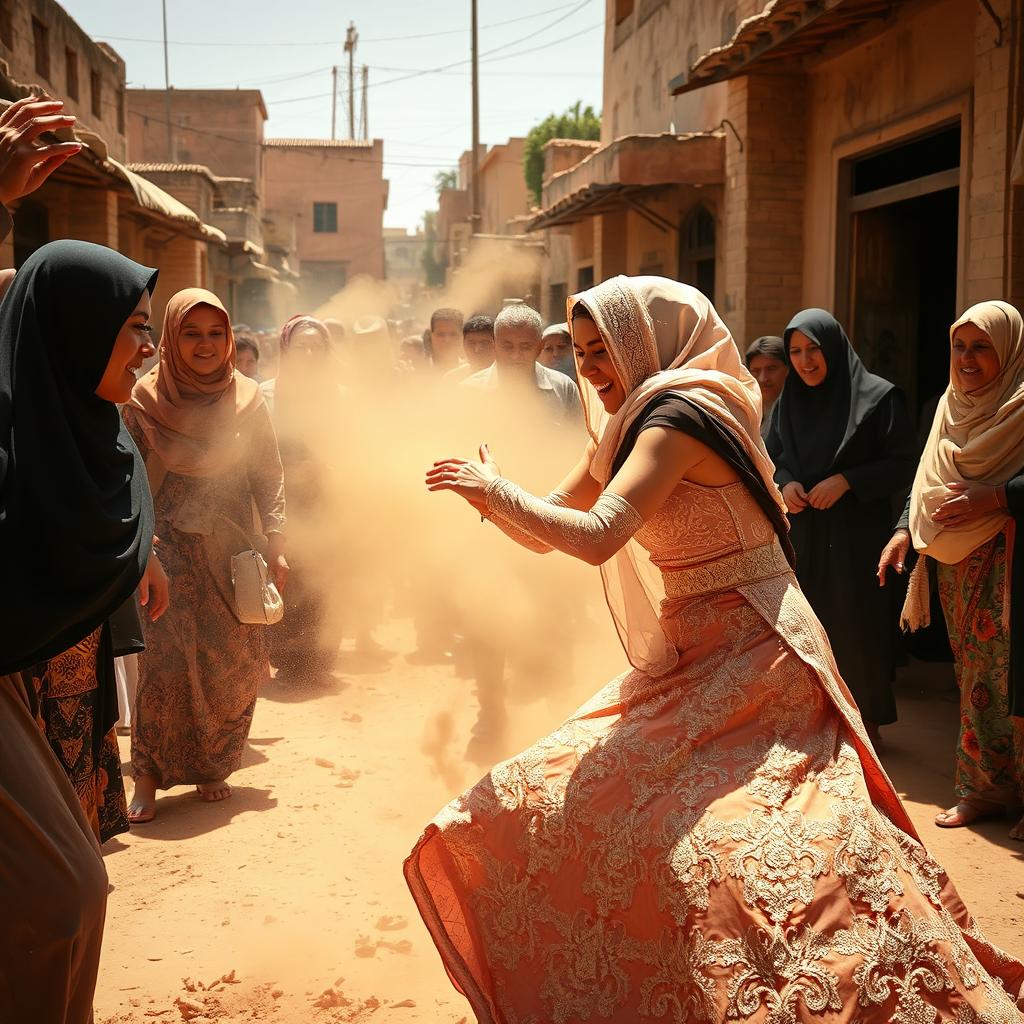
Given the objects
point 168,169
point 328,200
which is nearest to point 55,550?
point 168,169

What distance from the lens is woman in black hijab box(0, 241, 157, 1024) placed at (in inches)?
84.5

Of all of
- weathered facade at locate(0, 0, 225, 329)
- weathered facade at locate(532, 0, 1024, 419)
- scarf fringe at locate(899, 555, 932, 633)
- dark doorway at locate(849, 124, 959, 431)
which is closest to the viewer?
scarf fringe at locate(899, 555, 932, 633)

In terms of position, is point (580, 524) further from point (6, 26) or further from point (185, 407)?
point (6, 26)

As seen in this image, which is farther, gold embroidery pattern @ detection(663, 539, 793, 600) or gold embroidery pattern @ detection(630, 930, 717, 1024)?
gold embroidery pattern @ detection(663, 539, 793, 600)

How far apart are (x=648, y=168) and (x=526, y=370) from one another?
6.89 meters

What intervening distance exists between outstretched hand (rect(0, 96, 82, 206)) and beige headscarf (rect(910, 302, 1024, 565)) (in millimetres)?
3578

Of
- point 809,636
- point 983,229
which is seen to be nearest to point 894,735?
point 983,229

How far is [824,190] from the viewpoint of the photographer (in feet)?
32.9

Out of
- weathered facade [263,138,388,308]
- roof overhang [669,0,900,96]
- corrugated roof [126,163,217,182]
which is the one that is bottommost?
roof overhang [669,0,900,96]

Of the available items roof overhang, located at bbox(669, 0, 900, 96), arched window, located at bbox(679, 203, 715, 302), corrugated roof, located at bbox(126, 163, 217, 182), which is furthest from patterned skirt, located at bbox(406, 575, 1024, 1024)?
corrugated roof, located at bbox(126, 163, 217, 182)

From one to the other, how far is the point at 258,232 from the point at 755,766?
107 ft

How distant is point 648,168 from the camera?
12.4m

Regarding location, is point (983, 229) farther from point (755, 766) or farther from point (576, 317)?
point (755, 766)

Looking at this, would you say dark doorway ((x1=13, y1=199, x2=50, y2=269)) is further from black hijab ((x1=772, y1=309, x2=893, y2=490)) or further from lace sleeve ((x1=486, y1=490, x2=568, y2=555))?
lace sleeve ((x1=486, y1=490, x2=568, y2=555))
